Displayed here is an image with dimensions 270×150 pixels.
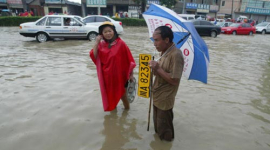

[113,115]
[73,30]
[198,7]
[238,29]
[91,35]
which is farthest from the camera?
[198,7]

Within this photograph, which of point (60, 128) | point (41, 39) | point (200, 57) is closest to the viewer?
point (200, 57)

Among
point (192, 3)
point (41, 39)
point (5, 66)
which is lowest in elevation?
point (5, 66)

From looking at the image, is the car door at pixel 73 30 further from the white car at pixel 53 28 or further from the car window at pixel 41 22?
the car window at pixel 41 22

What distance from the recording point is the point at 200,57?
2.25 m

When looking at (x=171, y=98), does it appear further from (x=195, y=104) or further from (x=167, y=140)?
(x=195, y=104)

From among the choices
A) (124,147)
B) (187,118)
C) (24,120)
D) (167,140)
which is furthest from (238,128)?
(24,120)

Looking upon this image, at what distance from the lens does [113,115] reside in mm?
3521

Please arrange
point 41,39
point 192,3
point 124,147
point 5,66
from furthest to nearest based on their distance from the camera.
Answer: point 192,3 → point 41,39 → point 5,66 → point 124,147

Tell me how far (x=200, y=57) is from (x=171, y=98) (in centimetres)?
57

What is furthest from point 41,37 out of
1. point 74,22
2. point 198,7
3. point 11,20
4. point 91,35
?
point 198,7

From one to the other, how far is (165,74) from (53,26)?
32.3 feet

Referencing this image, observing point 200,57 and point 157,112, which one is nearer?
point 200,57

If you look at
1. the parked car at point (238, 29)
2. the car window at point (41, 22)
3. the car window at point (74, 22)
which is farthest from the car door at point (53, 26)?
the parked car at point (238, 29)

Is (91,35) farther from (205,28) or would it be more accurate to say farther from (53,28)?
(205,28)
